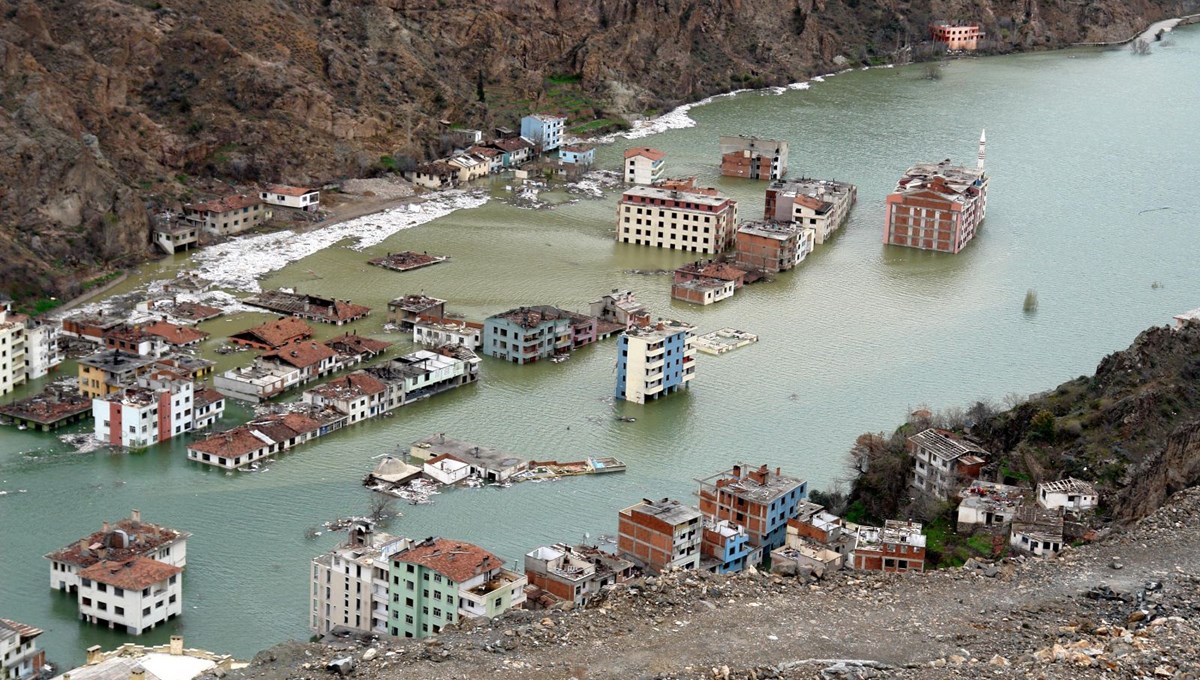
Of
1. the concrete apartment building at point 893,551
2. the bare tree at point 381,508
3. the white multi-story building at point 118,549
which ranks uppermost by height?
the concrete apartment building at point 893,551

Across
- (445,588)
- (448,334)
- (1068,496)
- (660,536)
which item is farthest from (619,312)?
(445,588)

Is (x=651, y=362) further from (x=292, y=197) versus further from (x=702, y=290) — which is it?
(x=292, y=197)

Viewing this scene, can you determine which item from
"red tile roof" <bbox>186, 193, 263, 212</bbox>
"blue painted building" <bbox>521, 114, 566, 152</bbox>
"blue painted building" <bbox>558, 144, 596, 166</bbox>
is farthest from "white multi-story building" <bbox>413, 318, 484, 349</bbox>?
"blue painted building" <bbox>521, 114, 566, 152</bbox>

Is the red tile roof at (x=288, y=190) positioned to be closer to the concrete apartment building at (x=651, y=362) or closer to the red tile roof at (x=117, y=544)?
the concrete apartment building at (x=651, y=362)

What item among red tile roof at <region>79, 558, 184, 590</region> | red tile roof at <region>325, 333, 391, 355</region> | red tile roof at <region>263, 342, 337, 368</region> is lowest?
red tile roof at <region>79, 558, 184, 590</region>

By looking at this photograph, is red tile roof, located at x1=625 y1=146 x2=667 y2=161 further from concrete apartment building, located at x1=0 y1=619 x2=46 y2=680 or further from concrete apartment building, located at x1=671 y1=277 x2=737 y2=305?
concrete apartment building, located at x1=0 y1=619 x2=46 y2=680

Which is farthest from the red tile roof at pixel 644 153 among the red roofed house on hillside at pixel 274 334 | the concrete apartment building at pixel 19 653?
the concrete apartment building at pixel 19 653

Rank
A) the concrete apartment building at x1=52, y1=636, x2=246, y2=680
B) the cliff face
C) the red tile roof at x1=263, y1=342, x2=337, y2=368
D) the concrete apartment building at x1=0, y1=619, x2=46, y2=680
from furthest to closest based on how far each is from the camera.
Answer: the cliff face < the red tile roof at x1=263, y1=342, x2=337, y2=368 < the concrete apartment building at x1=0, y1=619, x2=46, y2=680 < the concrete apartment building at x1=52, y1=636, x2=246, y2=680
